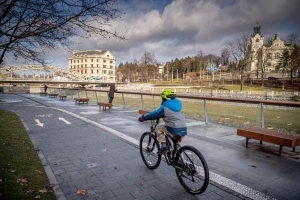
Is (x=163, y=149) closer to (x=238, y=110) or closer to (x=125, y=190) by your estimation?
(x=125, y=190)

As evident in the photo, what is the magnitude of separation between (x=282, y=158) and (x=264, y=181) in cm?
156

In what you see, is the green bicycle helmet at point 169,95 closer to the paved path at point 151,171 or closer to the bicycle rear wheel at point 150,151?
the bicycle rear wheel at point 150,151

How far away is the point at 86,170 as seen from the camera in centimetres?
466

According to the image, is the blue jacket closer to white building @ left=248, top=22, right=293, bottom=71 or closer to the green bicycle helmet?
the green bicycle helmet

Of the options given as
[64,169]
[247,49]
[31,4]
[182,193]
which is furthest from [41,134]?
[247,49]

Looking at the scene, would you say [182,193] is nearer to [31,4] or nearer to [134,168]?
[134,168]

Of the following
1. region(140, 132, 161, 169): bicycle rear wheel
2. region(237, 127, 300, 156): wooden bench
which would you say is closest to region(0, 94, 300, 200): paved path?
region(140, 132, 161, 169): bicycle rear wheel

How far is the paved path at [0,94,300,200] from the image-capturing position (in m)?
3.67

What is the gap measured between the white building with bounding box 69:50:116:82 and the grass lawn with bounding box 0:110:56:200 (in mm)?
122193

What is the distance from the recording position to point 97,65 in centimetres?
12875

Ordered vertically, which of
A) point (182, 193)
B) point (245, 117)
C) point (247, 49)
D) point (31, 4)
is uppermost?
point (247, 49)

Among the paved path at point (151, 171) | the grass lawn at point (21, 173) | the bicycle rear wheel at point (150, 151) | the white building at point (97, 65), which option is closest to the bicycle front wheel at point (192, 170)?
the paved path at point (151, 171)

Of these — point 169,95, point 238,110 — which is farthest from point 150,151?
point 238,110

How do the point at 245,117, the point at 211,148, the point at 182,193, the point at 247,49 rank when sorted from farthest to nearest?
the point at 247,49 → the point at 245,117 → the point at 211,148 → the point at 182,193
